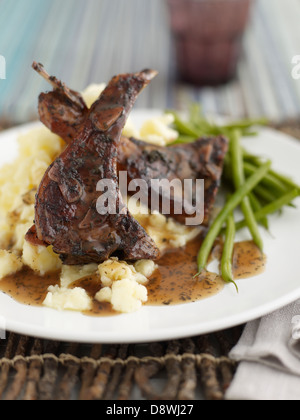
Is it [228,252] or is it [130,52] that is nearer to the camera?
[228,252]

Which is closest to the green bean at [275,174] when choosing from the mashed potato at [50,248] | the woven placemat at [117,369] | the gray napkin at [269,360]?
the mashed potato at [50,248]

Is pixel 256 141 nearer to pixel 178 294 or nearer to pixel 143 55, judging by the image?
pixel 178 294

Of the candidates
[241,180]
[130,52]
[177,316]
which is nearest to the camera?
[177,316]

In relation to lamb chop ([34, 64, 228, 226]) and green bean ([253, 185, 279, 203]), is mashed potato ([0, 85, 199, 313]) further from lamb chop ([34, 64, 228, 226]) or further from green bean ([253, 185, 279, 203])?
green bean ([253, 185, 279, 203])

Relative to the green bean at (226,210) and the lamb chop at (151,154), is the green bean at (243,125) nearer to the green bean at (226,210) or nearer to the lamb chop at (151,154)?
the green bean at (226,210)

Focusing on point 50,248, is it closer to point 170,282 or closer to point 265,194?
point 170,282

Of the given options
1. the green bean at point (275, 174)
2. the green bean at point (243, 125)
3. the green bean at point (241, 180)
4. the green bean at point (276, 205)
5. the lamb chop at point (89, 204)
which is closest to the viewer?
the lamb chop at point (89, 204)

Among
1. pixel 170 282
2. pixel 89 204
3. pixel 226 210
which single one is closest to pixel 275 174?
pixel 226 210
